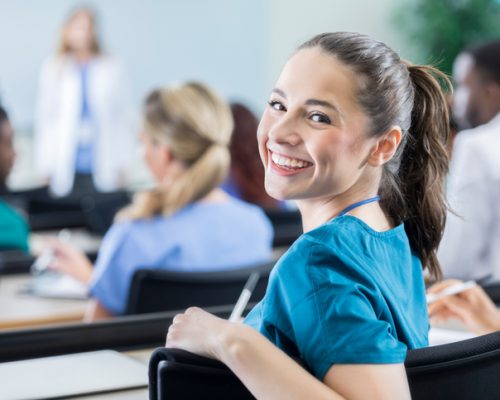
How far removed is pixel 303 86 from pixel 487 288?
101 cm

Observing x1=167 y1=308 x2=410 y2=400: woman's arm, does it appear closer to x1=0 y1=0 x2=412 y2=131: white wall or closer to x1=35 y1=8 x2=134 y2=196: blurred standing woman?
x1=35 y1=8 x2=134 y2=196: blurred standing woman

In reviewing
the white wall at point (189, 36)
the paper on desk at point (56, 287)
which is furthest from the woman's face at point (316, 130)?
the white wall at point (189, 36)

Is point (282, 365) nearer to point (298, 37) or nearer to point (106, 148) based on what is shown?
point (106, 148)

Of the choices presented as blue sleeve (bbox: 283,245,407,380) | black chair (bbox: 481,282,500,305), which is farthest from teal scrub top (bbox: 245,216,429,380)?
black chair (bbox: 481,282,500,305)

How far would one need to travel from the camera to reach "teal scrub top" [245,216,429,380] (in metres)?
1.04

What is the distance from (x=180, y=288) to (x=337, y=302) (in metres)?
1.22

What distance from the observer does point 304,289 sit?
1070 mm

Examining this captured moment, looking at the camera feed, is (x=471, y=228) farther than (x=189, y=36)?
No

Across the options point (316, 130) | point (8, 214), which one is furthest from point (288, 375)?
point (8, 214)

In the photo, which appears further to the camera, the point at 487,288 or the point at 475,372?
the point at 487,288

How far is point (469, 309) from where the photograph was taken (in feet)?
5.59

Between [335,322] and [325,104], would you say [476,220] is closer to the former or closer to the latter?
[325,104]

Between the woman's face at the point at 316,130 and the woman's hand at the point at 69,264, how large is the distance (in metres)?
1.58

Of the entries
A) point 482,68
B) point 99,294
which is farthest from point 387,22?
point 99,294
